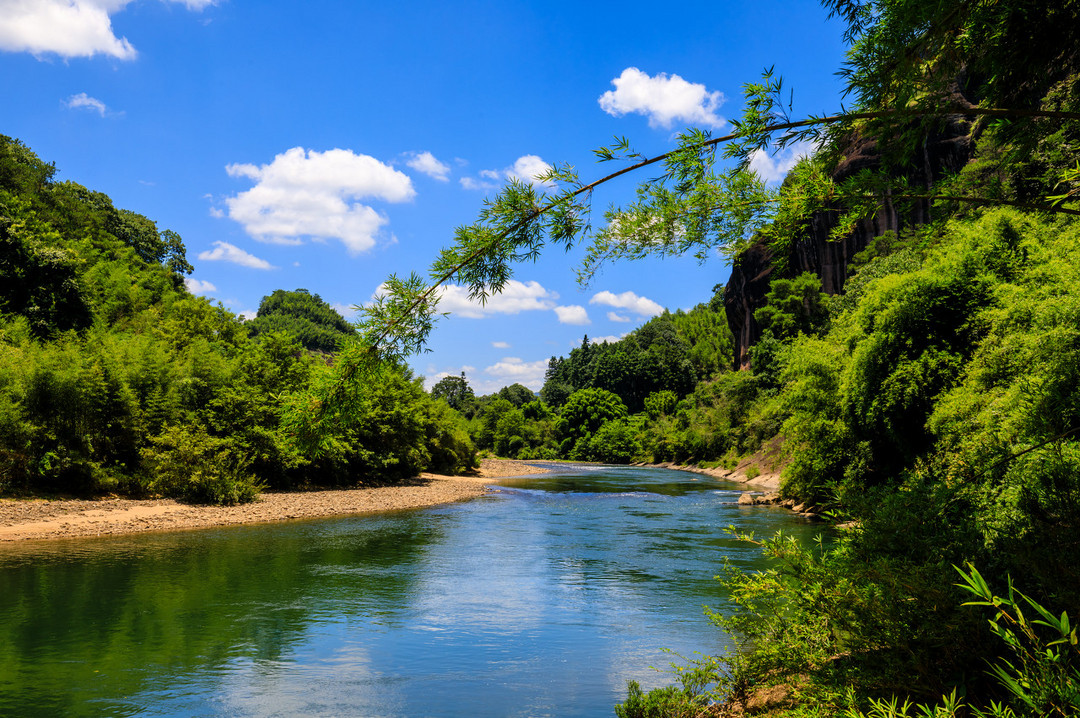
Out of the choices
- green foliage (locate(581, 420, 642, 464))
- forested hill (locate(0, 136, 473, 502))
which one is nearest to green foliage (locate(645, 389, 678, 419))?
green foliage (locate(581, 420, 642, 464))

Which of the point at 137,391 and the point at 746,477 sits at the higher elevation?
the point at 137,391

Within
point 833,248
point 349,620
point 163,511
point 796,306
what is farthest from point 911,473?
point 833,248

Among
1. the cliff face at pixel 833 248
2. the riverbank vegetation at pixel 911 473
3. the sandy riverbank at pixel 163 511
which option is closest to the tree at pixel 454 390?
the cliff face at pixel 833 248

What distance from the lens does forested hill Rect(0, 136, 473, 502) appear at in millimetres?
20078

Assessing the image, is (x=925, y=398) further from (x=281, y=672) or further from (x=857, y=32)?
(x=281, y=672)

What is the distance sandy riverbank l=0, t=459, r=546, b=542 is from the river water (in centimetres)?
131

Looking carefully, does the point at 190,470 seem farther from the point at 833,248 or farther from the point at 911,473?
the point at 833,248

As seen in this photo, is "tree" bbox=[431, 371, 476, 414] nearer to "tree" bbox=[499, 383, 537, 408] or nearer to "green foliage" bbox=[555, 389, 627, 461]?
"tree" bbox=[499, 383, 537, 408]

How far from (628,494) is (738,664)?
1081 inches

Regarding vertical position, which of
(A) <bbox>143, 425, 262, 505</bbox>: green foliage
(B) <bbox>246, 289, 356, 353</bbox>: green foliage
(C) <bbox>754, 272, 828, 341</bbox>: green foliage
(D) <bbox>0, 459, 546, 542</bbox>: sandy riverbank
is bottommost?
(D) <bbox>0, 459, 546, 542</bbox>: sandy riverbank

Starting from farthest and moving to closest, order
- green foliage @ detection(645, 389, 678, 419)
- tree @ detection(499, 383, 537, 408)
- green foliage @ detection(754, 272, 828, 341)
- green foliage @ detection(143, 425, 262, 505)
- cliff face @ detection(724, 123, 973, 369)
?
tree @ detection(499, 383, 537, 408) < green foliage @ detection(645, 389, 678, 419) < green foliage @ detection(754, 272, 828, 341) < cliff face @ detection(724, 123, 973, 369) < green foliage @ detection(143, 425, 262, 505)

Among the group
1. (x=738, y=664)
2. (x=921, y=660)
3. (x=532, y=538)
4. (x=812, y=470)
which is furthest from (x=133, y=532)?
(x=812, y=470)

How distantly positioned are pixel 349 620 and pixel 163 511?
12.9 meters

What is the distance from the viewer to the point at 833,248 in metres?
51.3
